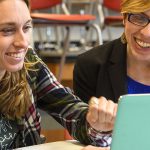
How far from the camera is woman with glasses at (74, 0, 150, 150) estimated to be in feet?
4.07

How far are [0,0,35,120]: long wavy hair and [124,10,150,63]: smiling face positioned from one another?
1.19 ft

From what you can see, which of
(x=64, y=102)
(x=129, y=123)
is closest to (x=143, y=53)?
(x=64, y=102)

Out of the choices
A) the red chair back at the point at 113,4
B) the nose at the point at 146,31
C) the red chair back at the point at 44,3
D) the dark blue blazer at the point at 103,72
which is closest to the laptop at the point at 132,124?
the nose at the point at 146,31

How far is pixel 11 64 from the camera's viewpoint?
98 cm

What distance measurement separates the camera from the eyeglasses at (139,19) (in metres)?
1.20

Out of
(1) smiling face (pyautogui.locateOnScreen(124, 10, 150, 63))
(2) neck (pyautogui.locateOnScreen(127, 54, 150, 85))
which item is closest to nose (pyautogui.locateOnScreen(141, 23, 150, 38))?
(1) smiling face (pyautogui.locateOnScreen(124, 10, 150, 63))

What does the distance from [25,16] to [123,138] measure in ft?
1.56

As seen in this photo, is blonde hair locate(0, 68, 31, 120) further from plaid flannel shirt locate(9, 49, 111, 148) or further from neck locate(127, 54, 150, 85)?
neck locate(127, 54, 150, 85)

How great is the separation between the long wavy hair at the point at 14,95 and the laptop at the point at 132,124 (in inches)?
20.9

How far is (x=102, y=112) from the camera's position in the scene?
879 millimetres

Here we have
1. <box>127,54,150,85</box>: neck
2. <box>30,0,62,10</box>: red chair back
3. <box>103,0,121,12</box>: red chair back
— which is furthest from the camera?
<box>103,0,121,12</box>: red chair back

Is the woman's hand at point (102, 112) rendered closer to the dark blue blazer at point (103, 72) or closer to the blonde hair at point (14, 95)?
the blonde hair at point (14, 95)

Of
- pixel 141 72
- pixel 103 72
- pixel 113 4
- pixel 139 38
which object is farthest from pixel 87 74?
pixel 113 4

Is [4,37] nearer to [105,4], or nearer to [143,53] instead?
[143,53]
